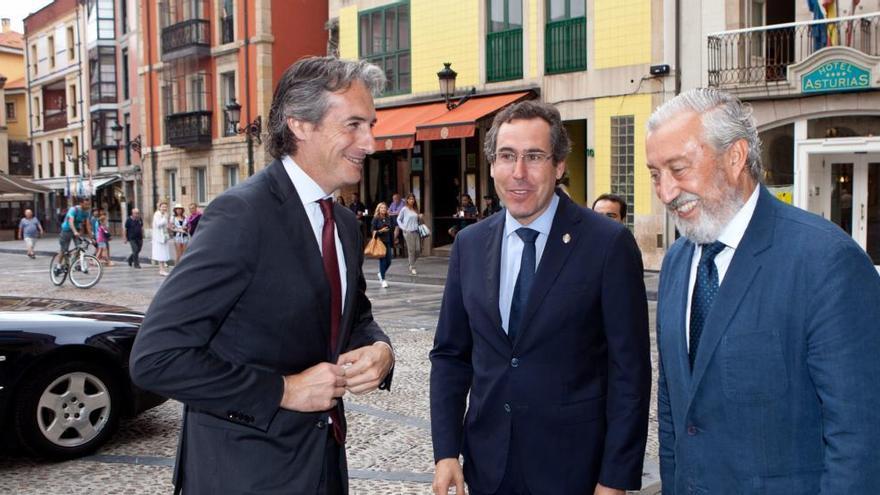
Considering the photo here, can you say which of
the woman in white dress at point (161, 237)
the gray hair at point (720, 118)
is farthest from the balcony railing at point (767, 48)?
the gray hair at point (720, 118)

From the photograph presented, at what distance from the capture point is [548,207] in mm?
2850

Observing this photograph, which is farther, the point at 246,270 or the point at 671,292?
the point at 671,292

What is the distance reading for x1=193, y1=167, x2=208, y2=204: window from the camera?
32281mm

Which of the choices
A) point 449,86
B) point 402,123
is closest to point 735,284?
point 449,86

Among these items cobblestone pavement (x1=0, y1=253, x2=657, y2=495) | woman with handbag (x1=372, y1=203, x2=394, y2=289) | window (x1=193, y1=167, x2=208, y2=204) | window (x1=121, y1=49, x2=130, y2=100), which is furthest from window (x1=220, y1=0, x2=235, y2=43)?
cobblestone pavement (x1=0, y1=253, x2=657, y2=495)

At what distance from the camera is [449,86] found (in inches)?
794

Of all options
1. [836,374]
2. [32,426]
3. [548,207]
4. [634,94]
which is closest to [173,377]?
[548,207]

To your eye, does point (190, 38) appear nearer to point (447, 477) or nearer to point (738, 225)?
point (447, 477)

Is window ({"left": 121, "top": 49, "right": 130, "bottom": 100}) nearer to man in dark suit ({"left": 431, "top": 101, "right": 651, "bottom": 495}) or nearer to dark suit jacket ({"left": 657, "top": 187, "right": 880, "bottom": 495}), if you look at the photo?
man in dark suit ({"left": 431, "top": 101, "right": 651, "bottom": 495})

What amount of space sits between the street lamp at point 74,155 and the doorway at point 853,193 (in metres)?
36.7

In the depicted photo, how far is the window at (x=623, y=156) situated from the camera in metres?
17.9

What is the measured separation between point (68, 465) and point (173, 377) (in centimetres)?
384

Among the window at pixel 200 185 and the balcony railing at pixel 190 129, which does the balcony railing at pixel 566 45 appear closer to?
the balcony railing at pixel 190 129

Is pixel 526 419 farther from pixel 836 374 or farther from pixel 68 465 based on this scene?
pixel 68 465
